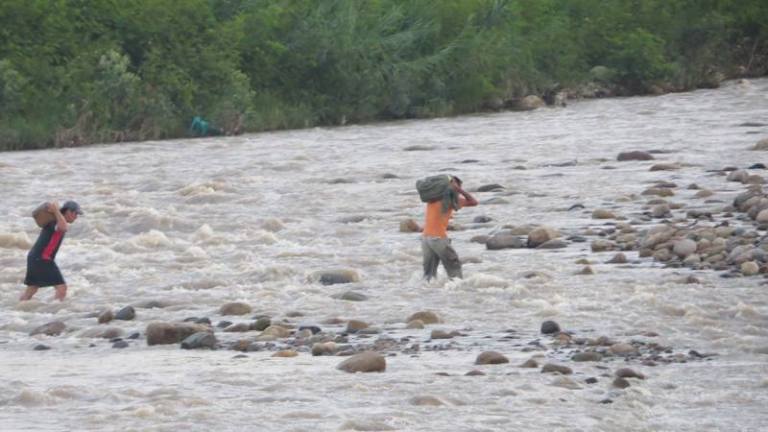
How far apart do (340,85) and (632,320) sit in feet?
84.9

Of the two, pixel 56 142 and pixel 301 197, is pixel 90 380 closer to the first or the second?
pixel 301 197

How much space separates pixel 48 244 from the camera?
1554cm

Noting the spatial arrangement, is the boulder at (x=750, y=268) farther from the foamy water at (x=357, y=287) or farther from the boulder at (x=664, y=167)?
the boulder at (x=664, y=167)

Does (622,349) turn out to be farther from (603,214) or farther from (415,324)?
(603,214)

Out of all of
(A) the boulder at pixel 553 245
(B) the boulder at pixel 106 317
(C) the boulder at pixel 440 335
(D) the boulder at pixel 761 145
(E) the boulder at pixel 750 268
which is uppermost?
(B) the boulder at pixel 106 317

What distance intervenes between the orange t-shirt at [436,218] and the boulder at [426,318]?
1418 mm

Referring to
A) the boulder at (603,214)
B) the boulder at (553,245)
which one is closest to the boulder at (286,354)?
the boulder at (553,245)

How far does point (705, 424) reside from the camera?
977cm

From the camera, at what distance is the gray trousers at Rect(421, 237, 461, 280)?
49.9 feet

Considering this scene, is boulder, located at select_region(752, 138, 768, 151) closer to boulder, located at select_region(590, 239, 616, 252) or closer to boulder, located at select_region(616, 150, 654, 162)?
boulder, located at select_region(616, 150, 654, 162)

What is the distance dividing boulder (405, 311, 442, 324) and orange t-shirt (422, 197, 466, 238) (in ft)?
4.65

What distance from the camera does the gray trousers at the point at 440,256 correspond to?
15.2 meters

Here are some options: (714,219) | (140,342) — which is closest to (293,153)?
(714,219)

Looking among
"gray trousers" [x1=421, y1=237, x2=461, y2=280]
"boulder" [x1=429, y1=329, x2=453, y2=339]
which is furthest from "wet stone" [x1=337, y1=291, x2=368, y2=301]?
"boulder" [x1=429, y1=329, x2=453, y2=339]
